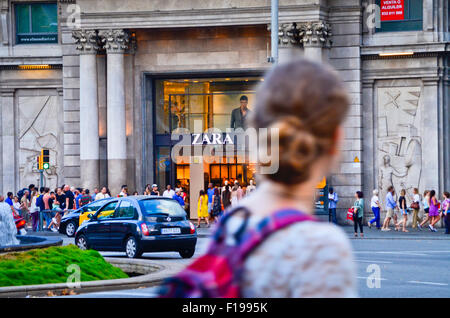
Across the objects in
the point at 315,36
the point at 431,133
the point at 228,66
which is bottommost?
the point at 431,133

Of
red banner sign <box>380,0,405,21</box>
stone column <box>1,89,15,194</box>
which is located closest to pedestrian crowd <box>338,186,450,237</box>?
red banner sign <box>380,0,405,21</box>

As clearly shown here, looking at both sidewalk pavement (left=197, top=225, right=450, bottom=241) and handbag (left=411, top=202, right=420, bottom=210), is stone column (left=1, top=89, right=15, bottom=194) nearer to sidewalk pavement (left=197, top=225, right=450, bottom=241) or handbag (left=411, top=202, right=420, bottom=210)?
sidewalk pavement (left=197, top=225, right=450, bottom=241)

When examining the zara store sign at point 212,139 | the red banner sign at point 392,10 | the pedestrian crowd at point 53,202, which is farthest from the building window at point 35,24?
the red banner sign at point 392,10

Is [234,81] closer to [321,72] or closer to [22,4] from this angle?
[22,4]

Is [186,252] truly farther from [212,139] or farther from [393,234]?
[212,139]

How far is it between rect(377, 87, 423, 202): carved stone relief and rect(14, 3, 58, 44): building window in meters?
13.8

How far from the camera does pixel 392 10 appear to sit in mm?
36062

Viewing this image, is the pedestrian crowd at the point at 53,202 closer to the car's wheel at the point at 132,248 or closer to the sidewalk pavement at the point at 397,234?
the sidewalk pavement at the point at 397,234

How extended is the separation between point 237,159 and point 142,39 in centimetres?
623

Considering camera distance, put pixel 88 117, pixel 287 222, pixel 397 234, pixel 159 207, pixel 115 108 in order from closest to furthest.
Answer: pixel 287 222, pixel 159 207, pixel 397 234, pixel 115 108, pixel 88 117

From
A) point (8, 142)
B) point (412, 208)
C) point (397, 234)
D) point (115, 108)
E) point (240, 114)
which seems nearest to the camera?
point (397, 234)

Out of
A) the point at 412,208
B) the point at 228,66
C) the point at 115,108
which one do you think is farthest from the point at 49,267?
the point at 228,66

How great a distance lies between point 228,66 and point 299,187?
35.6 meters

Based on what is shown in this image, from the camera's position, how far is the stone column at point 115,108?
37.0 metres
